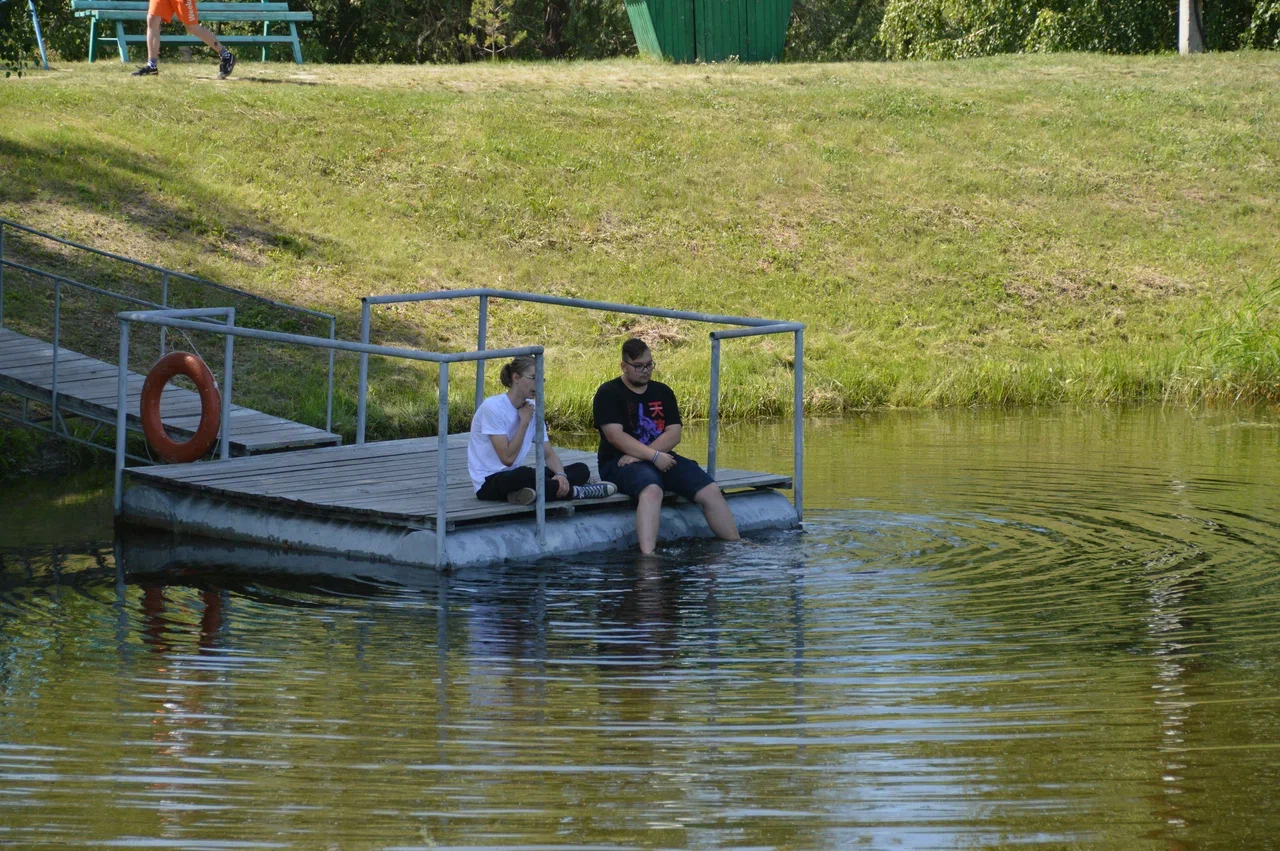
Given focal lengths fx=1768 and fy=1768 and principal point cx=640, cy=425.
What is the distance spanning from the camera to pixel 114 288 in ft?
71.3

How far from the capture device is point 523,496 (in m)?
11.7

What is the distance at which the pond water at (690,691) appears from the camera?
6160mm

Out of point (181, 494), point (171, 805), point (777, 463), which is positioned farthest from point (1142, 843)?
point (777, 463)

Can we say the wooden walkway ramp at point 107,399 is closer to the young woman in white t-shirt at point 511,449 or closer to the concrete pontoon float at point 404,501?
the concrete pontoon float at point 404,501

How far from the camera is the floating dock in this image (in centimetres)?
1148

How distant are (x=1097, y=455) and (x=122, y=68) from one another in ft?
63.9

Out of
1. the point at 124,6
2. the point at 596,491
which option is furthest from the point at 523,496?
the point at 124,6

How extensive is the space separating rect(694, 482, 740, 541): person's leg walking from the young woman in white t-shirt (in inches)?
30.2

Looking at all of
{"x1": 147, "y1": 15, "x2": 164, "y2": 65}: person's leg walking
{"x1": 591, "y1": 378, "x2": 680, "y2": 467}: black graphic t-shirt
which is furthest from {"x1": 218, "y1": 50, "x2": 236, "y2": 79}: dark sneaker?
{"x1": 591, "y1": 378, "x2": 680, "y2": 467}: black graphic t-shirt

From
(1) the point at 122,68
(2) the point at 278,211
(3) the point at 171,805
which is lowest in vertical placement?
(3) the point at 171,805

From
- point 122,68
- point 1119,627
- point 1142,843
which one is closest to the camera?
point 1142,843

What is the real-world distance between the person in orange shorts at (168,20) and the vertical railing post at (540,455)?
18196mm

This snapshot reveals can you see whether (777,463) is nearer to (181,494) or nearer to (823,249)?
(181,494)

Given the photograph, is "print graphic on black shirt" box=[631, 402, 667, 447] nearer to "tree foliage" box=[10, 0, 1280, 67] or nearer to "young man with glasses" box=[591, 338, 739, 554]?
"young man with glasses" box=[591, 338, 739, 554]
